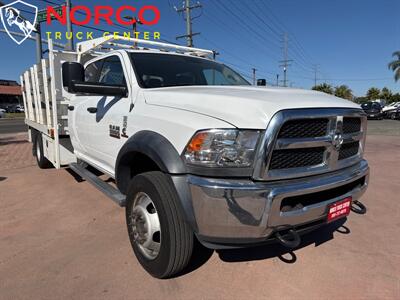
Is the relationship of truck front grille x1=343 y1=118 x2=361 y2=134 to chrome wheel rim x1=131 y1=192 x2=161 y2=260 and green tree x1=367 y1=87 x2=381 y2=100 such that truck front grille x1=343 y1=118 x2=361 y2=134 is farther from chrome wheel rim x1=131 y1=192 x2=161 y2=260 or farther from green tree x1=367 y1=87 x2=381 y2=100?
green tree x1=367 y1=87 x2=381 y2=100

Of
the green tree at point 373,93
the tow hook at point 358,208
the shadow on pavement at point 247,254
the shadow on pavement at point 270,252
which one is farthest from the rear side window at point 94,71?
the green tree at point 373,93

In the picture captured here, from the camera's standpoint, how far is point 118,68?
3848 mm

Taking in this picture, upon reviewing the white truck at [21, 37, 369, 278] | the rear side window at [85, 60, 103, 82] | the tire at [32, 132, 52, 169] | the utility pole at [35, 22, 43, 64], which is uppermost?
the utility pole at [35, 22, 43, 64]

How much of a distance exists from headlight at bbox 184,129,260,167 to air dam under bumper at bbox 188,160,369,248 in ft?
0.41

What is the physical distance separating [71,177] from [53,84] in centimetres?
189

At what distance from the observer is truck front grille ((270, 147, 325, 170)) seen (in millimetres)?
2369

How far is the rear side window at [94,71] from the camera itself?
448 cm

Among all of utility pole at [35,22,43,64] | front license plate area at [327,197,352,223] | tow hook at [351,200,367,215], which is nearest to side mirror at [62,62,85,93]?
front license plate area at [327,197,352,223]

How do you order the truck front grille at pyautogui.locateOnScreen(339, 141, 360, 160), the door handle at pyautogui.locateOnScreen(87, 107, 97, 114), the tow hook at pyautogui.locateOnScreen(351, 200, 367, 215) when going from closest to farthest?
1. the truck front grille at pyautogui.locateOnScreen(339, 141, 360, 160)
2. the tow hook at pyautogui.locateOnScreen(351, 200, 367, 215)
3. the door handle at pyautogui.locateOnScreen(87, 107, 97, 114)

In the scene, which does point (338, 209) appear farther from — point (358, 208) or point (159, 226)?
point (159, 226)

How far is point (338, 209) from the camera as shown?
2.72 m

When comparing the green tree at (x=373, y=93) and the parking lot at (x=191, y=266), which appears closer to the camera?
the parking lot at (x=191, y=266)

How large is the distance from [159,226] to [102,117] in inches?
67.9

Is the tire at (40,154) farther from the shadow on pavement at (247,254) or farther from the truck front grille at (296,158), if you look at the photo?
the truck front grille at (296,158)
